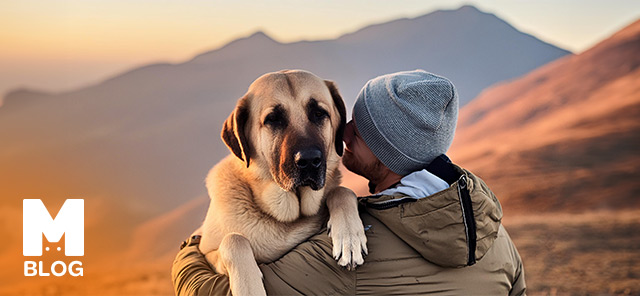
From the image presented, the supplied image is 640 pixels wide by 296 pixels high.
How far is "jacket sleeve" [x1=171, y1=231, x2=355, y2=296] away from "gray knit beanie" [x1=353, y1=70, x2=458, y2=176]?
33cm


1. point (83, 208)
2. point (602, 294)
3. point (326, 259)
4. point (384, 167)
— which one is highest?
point (83, 208)

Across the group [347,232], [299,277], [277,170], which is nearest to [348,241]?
[347,232]

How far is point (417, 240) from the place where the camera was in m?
1.48

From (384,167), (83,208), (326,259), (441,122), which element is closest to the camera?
(326,259)

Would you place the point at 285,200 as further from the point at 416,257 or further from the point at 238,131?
the point at 416,257

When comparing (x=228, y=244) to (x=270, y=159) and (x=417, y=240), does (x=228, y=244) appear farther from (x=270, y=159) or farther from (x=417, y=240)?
(x=417, y=240)

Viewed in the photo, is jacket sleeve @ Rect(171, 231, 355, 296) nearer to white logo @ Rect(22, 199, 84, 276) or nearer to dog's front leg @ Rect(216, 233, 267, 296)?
dog's front leg @ Rect(216, 233, 267, 296)

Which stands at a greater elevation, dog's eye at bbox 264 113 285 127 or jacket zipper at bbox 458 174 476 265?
dog's eye at bbox 264 113 285 127

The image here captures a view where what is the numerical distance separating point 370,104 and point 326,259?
503 mm

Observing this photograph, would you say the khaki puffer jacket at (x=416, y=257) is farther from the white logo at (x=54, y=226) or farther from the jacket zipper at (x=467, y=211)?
the white logo at (x=54, y=226)

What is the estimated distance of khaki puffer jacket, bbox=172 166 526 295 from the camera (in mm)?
1448

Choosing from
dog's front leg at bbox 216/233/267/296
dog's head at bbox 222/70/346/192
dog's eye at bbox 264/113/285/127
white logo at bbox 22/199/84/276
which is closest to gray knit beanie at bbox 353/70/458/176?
dog's head at bbox 222/70/346/192

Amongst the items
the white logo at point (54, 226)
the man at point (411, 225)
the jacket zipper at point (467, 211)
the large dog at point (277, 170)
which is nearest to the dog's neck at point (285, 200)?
the large dog at point (277, 170)

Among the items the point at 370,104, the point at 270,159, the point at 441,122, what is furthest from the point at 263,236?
the point at 441,122
